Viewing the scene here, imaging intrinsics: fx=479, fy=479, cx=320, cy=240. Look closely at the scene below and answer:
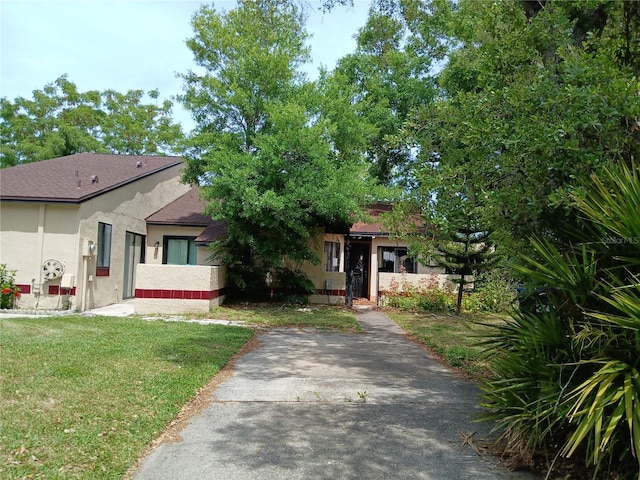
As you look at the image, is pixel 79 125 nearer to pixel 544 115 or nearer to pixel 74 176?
pixel 74 176

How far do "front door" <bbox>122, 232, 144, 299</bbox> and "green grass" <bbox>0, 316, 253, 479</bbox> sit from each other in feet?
20.3

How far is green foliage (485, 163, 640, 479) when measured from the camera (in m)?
3.39

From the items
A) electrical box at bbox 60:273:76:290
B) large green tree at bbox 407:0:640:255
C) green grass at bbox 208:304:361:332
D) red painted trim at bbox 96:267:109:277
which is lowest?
green grass at bbox 208:304:361:332

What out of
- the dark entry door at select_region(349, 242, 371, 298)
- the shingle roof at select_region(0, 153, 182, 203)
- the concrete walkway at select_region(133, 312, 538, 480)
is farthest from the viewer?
the dark entry door at select_region(349, 242, 371, 298)

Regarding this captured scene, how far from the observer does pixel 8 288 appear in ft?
40.9

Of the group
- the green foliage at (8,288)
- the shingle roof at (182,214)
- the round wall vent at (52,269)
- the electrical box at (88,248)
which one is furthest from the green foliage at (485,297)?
the green foliage at (8,288)

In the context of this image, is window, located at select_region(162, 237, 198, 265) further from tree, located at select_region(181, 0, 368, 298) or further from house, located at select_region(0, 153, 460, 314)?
tree, located at select_region(181, 0, 368, 298)

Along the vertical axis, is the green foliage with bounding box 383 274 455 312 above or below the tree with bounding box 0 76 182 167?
below

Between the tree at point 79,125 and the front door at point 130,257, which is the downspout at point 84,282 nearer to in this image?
the front door at point 130,257

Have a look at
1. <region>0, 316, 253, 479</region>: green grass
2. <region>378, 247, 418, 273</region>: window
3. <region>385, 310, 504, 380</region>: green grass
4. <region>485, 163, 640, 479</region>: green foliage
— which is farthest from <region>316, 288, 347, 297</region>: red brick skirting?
<region>485, 163, 640, 479</region>: green foliage

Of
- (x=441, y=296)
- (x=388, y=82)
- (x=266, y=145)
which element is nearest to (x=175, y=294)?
(x=266, y=145)

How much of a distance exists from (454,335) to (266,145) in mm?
6843

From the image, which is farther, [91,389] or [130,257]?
[130,257]

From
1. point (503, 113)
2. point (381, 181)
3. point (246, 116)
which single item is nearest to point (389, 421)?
point (503, 113)
